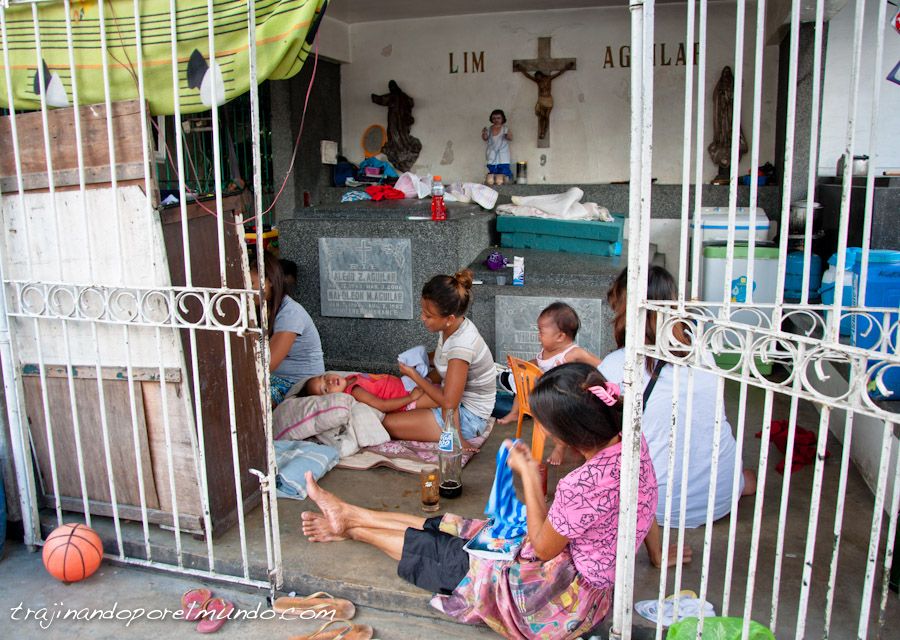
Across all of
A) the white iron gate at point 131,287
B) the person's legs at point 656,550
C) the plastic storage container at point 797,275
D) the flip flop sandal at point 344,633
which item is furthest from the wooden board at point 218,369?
the plastic storage container at point 797,275

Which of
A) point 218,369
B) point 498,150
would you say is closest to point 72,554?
point 218,369

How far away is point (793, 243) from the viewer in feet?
18.9

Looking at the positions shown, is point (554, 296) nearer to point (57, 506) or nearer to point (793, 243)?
point (793, 243)

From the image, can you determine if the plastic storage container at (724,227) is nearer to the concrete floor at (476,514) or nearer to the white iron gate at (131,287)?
the concrete floor at (476,514)

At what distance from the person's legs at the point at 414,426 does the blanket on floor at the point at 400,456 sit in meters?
0.04

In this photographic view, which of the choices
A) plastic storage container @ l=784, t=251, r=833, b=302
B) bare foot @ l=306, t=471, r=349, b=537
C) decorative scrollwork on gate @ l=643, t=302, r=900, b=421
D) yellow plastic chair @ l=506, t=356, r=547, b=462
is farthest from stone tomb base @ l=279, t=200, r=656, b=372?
decorative scrollwork on gate @ l=643, t=302, r=900, b=421

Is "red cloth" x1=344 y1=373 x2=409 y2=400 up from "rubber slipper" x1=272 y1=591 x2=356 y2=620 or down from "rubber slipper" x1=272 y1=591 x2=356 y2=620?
up

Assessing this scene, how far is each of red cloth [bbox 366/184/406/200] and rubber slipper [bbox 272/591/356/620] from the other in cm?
490

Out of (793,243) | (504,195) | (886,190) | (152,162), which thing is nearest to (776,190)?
(793,243)

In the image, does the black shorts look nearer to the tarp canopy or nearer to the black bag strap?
the black bag strap

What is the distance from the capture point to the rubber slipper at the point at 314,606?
9.05 ft

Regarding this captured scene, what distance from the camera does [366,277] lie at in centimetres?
555

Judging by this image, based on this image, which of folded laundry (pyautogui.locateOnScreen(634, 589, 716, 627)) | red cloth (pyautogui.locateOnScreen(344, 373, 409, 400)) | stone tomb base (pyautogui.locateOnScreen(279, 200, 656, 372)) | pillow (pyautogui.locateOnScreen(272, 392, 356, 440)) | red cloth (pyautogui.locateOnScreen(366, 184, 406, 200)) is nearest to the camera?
folded laundry (pyautogui.locateOnScreen(634, 589, 716, 627))

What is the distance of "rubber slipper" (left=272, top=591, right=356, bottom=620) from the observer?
2760mm
